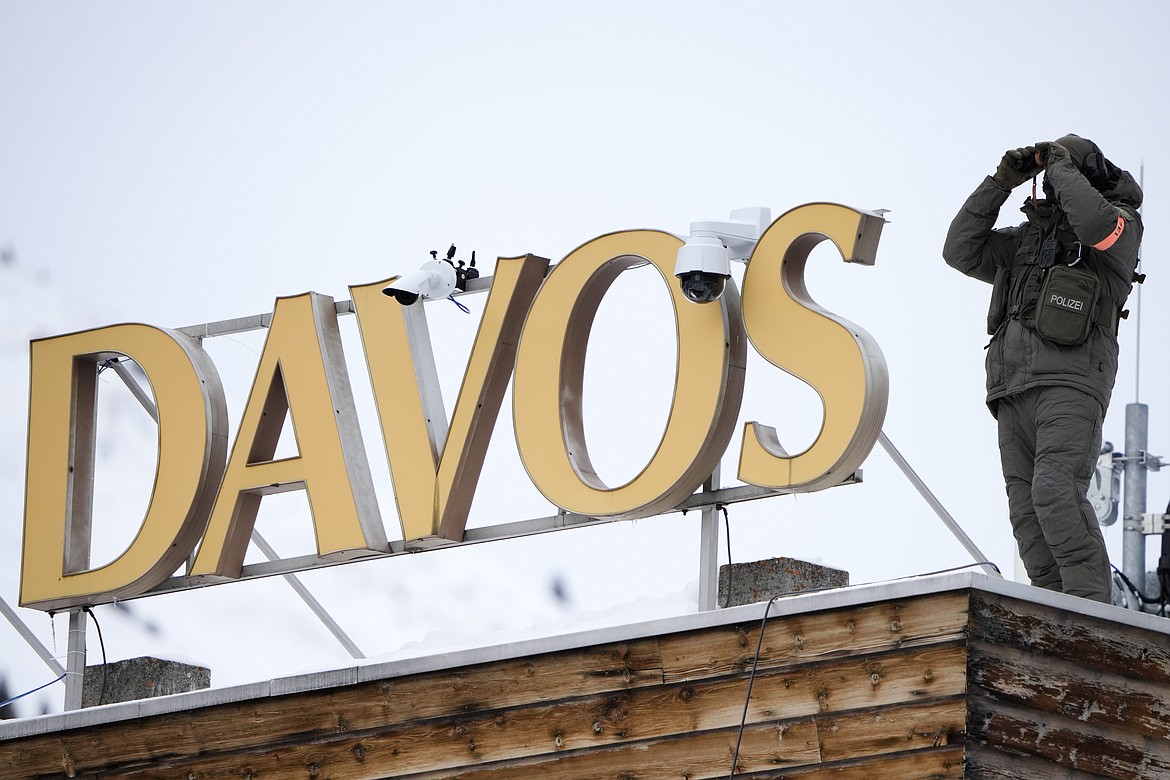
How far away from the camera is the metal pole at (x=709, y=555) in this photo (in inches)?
273

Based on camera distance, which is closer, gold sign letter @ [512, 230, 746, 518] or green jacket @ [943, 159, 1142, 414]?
green jacket @ [943, 159, 1142, 414]

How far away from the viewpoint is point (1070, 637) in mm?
5777

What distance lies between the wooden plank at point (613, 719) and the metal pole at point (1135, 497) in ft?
31.5

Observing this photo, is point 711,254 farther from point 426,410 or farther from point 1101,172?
point 426,410

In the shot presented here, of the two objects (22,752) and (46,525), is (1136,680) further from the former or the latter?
(46,525)

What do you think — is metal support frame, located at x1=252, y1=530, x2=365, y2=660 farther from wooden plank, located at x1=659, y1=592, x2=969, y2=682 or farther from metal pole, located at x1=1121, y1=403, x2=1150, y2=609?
metal pole, located at x1=1121, y1=403, x2=1150, y2=609

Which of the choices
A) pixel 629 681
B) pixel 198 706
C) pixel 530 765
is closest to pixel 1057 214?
pixel 629 681

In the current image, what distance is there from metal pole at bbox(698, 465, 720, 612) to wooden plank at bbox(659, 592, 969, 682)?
512 mm

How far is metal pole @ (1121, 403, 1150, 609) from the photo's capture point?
595 inches

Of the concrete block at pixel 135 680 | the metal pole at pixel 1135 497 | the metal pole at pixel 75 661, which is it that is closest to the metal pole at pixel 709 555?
the concrete block at pixel 135 680

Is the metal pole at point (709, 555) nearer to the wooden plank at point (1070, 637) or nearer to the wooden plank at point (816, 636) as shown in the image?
the wooden plank at point (816, 636)

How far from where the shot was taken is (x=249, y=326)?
30.1 feet

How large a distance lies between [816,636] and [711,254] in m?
1.93

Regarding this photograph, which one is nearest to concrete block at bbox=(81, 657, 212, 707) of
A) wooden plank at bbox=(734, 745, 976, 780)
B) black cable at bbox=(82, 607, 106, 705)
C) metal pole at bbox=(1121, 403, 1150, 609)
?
black cable at bbox=(82, 607, 106, 705)
